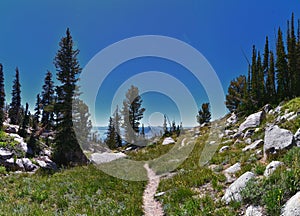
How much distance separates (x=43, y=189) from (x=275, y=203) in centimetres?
1063

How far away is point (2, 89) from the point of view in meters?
49.2

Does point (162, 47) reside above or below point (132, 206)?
above

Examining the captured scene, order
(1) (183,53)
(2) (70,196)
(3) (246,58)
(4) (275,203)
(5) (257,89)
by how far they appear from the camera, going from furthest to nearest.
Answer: (3) (246,58)
(5) (257,89)
(1) (183,53)
(2) (70,196)
(4) (275,203)

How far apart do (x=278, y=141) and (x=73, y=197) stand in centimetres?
1099

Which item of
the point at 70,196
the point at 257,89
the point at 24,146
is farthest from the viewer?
the point at 257,89

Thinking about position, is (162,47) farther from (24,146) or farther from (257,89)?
(257,89)

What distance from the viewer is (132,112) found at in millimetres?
46625

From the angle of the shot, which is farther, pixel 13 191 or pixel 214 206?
pixel 13 191

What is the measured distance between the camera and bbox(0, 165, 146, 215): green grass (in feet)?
25.7

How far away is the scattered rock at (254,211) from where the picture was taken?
581 cm

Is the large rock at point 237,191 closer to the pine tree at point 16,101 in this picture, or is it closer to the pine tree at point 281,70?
the pine tree at point 281,70

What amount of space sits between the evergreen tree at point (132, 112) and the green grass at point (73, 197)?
109 ft

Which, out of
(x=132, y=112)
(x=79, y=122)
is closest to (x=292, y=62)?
(x=132, y=112)

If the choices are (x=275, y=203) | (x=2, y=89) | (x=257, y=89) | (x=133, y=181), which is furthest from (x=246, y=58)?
(x=2, y=89)
